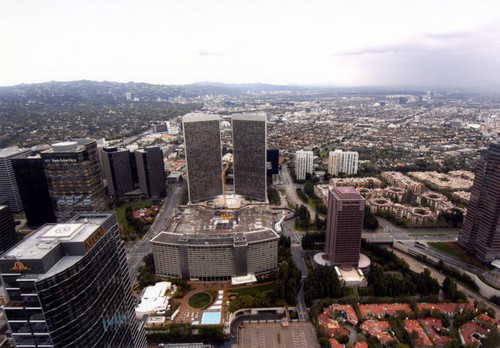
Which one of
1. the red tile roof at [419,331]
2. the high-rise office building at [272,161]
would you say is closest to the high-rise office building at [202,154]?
the high-rise office building at [272,161]

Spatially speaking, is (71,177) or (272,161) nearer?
(71,177)

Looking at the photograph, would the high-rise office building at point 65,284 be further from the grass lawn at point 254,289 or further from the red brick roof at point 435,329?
the red brick roof at point 435,329

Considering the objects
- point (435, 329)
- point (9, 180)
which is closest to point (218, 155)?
point (9, 180)

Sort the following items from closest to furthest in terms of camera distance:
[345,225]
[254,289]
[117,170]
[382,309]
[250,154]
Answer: [382,309] < [254,289] < [345,225] < [250,154] < [117,170]

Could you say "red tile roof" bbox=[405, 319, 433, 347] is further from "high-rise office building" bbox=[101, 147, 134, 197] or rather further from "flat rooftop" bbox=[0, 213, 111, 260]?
"high-rise office building" bbox=[101, 147, 134, 197]

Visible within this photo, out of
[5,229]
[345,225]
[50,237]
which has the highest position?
[50,237]

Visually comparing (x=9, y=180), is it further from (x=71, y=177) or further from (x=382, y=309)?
(x=382, y=309)
